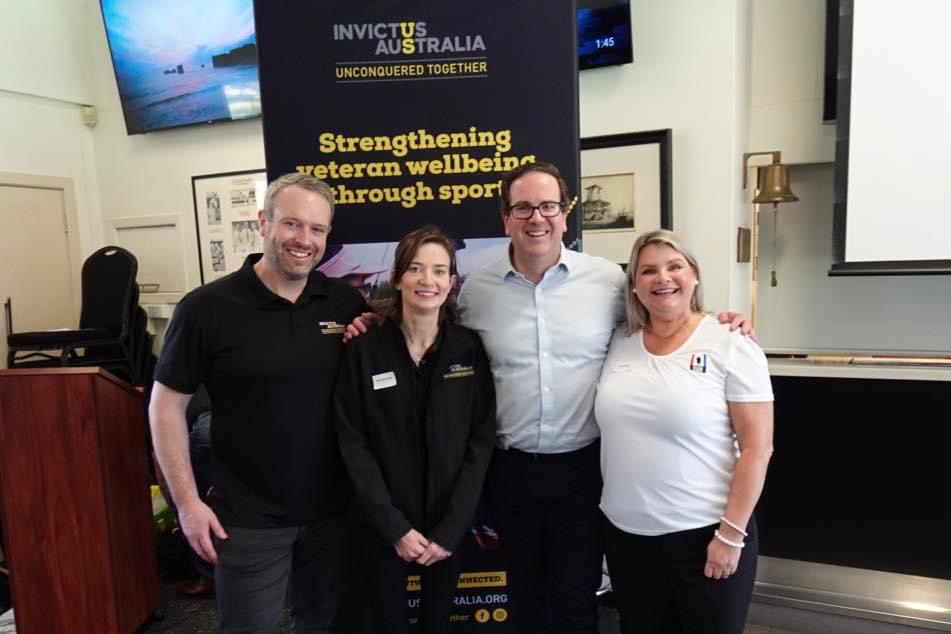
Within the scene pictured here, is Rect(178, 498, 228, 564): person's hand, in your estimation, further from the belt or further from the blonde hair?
the blonde hair

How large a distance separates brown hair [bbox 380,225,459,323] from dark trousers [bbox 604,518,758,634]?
792mm

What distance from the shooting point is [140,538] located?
8.12ft

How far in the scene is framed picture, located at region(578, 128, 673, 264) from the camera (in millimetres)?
3227

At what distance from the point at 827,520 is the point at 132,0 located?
5506 mm

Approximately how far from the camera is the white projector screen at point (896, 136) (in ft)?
8.61

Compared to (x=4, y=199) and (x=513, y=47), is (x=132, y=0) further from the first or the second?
(x=513, y=47)

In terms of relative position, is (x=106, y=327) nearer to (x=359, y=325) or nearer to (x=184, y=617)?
(x=184, y=617)

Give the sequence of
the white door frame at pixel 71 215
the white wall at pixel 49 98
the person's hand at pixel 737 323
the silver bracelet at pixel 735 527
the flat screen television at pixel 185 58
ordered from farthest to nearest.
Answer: the white door frame at pixel 71 215 < the white wall at pixel 49 98 < the flat screen television at pixel 185 58 < the person's hand at pixel 737 323 < the silver bracelet at pixel 735 527

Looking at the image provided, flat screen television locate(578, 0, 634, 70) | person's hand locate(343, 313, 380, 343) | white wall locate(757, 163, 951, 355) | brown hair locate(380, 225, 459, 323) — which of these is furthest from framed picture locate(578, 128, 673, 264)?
person's hand locate(343, 313, 380, 343)

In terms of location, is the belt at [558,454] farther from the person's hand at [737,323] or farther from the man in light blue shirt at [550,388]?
the person's hand at [737,323]

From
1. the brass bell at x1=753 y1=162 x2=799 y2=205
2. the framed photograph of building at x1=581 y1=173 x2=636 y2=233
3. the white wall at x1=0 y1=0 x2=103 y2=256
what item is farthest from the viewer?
the white wall at x1=0 y1=0 x2=103 y2=256

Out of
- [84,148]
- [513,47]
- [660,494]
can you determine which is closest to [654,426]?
[660,494]

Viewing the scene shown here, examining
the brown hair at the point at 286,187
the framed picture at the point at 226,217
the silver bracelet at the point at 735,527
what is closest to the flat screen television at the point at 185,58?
the framed picture at the point at 226,217

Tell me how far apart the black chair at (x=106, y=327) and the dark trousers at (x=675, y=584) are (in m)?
3.92
